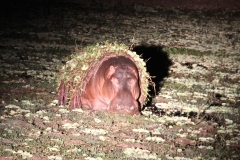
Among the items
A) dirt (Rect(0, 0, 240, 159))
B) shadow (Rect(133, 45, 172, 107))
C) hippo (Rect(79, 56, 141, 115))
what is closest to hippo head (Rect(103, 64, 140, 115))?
hippo (Rect(79, 56, 141, 115))

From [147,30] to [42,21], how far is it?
13.2 feet

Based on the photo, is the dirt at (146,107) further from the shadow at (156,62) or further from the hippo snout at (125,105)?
the hippo snout at (125,105)

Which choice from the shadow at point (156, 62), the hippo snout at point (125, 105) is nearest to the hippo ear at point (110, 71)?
the hippo snout at point (125, 105)

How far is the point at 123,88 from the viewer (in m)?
4.86

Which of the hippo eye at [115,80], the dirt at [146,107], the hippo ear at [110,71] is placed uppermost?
the hippo ear at [110,71]

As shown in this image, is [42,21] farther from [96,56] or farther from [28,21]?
[96,56]

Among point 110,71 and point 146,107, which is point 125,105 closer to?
point 110,71

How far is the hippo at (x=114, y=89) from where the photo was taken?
480 cm

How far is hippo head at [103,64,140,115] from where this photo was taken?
4.78 meters

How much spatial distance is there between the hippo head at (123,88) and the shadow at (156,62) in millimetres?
1545

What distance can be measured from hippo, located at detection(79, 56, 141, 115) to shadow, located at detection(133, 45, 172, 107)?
150 cm

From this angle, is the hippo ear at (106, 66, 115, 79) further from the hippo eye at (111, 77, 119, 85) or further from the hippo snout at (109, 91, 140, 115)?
the hippo snout at (109, 91, 140, 115)

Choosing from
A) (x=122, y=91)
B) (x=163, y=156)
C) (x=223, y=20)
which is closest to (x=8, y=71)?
(x=122, y=91)

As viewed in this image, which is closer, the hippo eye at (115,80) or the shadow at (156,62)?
the hippo eye at (115,80)
